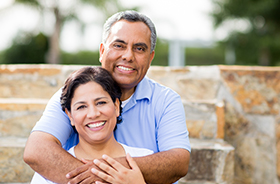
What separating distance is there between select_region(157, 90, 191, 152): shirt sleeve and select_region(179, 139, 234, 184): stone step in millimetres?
524

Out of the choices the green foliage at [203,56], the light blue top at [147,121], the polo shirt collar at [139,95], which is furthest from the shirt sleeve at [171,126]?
the green foliage at [203,56]

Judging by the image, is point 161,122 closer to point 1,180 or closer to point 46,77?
point 1,180

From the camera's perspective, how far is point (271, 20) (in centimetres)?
1279

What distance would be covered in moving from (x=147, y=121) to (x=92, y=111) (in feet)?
1.66

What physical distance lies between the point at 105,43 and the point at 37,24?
11.8 m

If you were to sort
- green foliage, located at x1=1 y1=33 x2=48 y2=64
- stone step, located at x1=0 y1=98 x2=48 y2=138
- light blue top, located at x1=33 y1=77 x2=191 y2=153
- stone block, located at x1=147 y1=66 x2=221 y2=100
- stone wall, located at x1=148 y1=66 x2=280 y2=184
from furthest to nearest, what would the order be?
green foliage, located at x1=1 y1=33 x2=48 y2=64
stone block, located at x1=147 y1=66 x2=221 y2=100
stone wall, located at x1=148 y1=66 x2=280 y2=184
stone step, located at x1=0 y1=98 x2=48 y2=138
light blue top, located at x1=33 y1=77 x2=191 y2=153

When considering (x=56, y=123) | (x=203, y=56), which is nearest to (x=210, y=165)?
(x=56, y=123)

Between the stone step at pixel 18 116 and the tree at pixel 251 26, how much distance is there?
38.2 feet

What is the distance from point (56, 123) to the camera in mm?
1714

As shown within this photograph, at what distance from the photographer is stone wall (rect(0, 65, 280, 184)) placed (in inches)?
97.7

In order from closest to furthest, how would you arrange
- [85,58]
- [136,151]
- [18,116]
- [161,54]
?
[136,151]
[18,116]
[85,58]
[161,54]

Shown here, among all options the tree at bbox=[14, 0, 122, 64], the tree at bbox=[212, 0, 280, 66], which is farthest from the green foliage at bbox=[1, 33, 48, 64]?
the tree at bbox=[212, 0, 280, 66]

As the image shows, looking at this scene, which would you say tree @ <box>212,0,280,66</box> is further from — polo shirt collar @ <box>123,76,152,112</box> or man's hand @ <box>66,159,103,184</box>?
man's hand @ <box>66,159,103,184</box>

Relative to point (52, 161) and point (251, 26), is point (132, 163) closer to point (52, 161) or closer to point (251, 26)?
point (52, 161)
